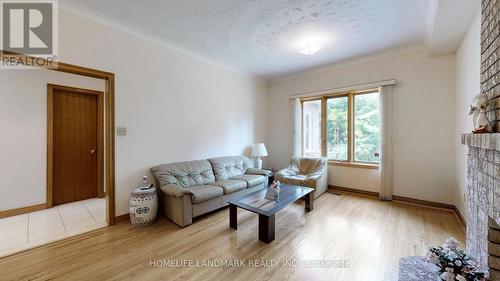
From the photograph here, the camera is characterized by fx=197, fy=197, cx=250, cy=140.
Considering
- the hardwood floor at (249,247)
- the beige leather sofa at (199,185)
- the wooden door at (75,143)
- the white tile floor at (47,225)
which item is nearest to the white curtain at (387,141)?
the hardwood floor at (249,247)

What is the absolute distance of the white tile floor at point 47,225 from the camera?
223cm

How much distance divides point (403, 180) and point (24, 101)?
6526mm

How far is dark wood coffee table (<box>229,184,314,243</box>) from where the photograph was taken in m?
2.26

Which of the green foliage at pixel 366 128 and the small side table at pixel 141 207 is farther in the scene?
the green foliage at pixel 366 128

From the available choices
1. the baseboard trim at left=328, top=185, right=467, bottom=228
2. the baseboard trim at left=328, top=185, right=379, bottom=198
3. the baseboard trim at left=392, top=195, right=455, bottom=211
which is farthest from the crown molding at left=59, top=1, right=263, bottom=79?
the baseboard trim at left=392, top=195, right=455, bottom=211

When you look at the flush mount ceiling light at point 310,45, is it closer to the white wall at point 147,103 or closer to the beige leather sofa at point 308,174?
the white wall at point 147,103

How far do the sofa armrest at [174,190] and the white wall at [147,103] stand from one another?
513mm

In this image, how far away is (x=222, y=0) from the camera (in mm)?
2186

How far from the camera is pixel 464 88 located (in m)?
2.67

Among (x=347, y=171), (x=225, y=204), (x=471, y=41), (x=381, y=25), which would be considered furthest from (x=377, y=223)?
(x=381, y=25)

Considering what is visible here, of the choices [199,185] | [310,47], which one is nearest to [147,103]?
[199,185]

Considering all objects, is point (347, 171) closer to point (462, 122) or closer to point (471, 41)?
point (462, 122)

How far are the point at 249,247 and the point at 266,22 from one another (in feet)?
9.15

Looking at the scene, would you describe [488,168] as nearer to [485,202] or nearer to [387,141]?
[485,202]
